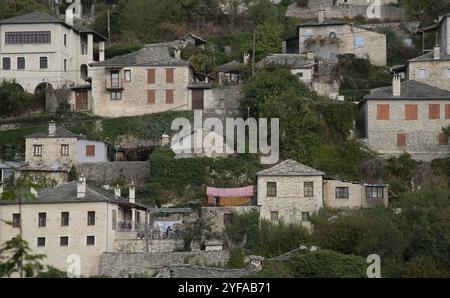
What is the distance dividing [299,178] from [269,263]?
891 cm

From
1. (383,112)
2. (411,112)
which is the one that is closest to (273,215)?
(383,112)

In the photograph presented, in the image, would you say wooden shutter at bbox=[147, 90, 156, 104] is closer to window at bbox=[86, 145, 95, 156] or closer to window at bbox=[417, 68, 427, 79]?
window at bbox=[86, 145, 95, 156]

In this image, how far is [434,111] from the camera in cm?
6194

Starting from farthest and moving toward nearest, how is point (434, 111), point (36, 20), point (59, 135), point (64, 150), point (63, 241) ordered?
1. point (36, 20)
2. point (434, 111)
3. point (59, 135)
4. point (64, 150)
5. point (63, 241)

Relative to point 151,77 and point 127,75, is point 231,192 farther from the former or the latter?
point 127,75

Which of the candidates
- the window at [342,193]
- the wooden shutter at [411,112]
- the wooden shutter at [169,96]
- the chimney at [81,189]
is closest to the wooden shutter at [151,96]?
the wooden shutter at [169,96]

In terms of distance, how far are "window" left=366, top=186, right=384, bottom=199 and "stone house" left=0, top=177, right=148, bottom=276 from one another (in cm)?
1063

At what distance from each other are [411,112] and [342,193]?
835 centimetres

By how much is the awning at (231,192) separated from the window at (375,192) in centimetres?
521

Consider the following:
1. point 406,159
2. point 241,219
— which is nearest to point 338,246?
point 241,219

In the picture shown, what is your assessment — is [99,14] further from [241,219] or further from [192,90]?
[241,219]

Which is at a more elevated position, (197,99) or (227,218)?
(197,99)

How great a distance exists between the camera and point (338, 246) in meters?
51.4

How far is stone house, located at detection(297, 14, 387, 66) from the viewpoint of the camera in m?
74.7
